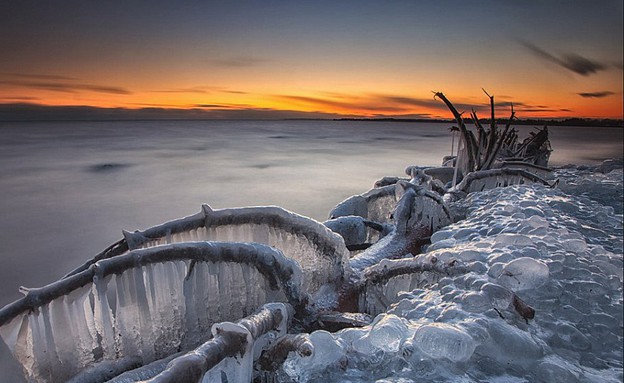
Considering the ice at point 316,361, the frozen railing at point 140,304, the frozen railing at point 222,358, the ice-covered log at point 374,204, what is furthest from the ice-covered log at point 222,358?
the ice-covered log at point 374,204

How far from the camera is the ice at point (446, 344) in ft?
6.04

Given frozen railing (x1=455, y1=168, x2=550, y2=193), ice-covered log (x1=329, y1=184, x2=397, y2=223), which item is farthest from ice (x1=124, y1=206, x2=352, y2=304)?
frozen railing (x1=455, y1=168, x2=550, y2=193)

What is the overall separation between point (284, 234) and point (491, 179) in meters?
4.56

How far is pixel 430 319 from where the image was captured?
2.24 meters

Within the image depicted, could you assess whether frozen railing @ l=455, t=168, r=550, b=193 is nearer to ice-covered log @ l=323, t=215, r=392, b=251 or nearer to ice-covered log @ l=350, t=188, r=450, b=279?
ice-covered log @ l=350, t=188, r=450, b=279

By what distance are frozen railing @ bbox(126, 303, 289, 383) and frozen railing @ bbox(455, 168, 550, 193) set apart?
5107 mm

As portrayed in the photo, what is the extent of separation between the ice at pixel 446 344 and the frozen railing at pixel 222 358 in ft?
2.42

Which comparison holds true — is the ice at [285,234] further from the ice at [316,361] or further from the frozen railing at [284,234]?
the ice at [316,361]

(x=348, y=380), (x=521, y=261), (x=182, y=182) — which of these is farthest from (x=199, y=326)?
(x=182, y=182)

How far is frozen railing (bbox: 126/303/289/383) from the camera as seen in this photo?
138 cm

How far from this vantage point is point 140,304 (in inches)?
87.7

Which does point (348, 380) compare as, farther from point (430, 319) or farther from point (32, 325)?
point (32, 325)

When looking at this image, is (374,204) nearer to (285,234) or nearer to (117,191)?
(285,234)

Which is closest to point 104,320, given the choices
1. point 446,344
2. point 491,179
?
point 446,344
